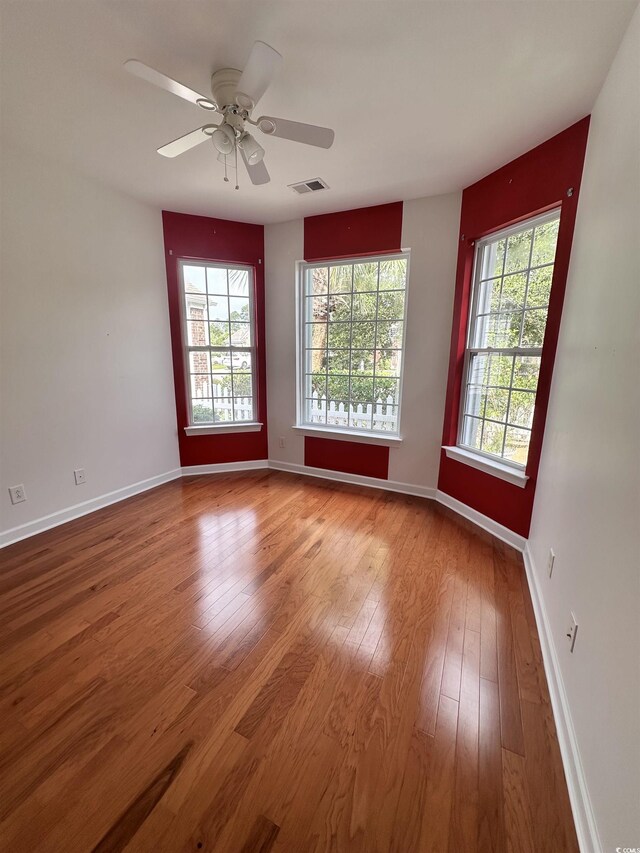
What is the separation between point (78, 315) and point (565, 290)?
344cm

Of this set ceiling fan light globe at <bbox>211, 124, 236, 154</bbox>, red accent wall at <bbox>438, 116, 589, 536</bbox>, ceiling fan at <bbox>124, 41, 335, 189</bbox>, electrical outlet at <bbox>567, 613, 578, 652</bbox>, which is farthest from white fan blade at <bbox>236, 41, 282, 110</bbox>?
electrical outlet at <bbox>567, 613, 578, 652</bbox>

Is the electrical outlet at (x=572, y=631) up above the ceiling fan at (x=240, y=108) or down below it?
below

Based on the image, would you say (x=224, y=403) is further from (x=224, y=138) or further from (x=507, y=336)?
(x=507, y=336)

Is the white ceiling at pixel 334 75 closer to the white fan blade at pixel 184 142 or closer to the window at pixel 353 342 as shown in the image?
the white fan blade at pixel 184 142

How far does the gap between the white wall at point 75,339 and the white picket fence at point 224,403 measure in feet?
1.31

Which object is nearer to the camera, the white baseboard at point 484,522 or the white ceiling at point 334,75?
the white ceiling at point 334,75

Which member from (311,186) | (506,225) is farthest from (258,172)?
(506,225)

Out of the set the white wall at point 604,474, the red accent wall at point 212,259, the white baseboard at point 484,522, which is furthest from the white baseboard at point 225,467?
the white wall at point 604,474

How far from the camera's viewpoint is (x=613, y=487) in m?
1.11

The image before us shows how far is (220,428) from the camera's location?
150 inches

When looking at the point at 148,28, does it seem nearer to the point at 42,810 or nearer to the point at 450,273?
the point at 450,273

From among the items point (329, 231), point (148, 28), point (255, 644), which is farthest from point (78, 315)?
point (255, 644)

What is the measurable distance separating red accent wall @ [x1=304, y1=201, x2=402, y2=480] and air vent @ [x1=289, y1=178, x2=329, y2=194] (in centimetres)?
54

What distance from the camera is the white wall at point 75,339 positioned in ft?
7.67
